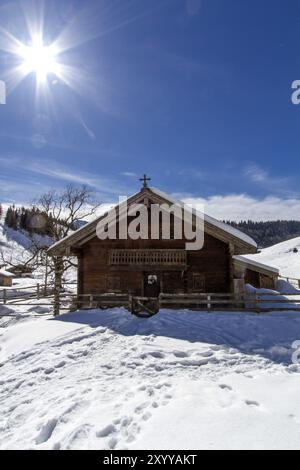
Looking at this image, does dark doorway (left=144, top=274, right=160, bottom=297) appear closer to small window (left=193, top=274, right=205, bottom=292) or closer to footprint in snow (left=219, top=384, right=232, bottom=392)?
small window (left=193, top=274, right=205, bottom=292)

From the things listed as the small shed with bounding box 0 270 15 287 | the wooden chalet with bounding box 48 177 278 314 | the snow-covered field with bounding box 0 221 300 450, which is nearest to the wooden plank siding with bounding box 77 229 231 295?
the wooden chalet with bounding box 48 177 278 314

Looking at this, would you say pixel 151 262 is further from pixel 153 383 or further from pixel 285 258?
pixel 285 258

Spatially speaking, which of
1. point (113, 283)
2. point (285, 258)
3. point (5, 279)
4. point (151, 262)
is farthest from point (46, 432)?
point (285, 258)

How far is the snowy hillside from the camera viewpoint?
219ft

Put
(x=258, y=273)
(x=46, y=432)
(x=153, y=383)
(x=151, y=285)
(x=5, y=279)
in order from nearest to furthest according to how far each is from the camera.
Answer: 1. (x=46, y=432)
2. (x=153, y=383)
3. (x=151, y=285)
4. (x=258, y=273)
5. (x=5, y=279)

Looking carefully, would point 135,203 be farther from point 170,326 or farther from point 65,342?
point 65,342

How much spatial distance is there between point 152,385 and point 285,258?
84579mm

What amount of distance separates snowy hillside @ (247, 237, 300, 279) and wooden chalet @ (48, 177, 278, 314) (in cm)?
4821

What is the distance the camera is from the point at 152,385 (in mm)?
6770

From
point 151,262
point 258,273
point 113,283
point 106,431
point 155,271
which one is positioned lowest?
point 106,431

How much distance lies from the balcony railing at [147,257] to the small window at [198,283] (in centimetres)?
114

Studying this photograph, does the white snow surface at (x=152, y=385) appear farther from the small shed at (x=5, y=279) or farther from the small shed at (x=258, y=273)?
the small shed at (x=5, y=279)

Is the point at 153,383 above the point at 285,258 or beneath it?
beneath
